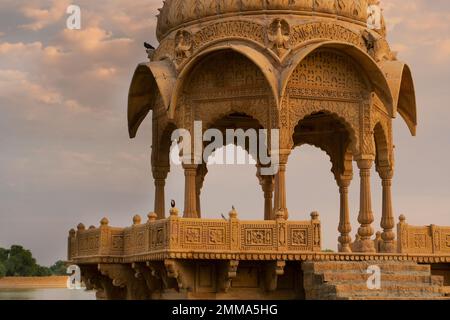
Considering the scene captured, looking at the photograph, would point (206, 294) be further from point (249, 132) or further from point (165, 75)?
point (249, 132)

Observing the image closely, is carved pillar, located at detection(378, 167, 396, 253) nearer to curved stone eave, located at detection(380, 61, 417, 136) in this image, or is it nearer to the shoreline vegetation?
curved stone eave, located at detection(380, 61, 417, 136)

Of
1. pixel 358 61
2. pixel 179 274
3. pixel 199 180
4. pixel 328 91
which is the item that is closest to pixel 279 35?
pixel 328 91

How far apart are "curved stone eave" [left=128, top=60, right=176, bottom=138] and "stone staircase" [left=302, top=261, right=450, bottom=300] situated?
5215 mm

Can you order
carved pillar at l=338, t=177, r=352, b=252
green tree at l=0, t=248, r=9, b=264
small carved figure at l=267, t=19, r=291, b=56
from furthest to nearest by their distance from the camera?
green tree at l=0, t=248, r=9, b=264, carved pillar at l=338, t=177, r=352, b=252, small carved figure at l=267, t=19, r=291, b=56

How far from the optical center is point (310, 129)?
26672mm

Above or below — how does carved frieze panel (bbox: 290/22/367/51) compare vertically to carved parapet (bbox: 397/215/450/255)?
above

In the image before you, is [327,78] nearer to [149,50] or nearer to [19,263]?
[149,50]

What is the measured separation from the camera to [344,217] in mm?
25797

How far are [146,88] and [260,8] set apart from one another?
3715 mm

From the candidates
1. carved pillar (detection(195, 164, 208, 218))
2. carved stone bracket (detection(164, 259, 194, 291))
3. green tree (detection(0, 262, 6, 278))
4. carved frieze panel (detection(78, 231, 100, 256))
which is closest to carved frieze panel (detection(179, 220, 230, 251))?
carved stone bracket (detection(164, 259, 194, 291))

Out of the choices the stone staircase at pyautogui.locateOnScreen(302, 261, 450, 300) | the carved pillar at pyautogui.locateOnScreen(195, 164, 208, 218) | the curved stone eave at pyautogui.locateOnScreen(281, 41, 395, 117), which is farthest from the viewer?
the carved pillar at pyautogui.locateOnScreen(195, 164, 208, 218)

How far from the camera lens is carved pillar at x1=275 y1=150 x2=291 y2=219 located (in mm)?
21266

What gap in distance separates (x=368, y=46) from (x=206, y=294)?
6.78 meters

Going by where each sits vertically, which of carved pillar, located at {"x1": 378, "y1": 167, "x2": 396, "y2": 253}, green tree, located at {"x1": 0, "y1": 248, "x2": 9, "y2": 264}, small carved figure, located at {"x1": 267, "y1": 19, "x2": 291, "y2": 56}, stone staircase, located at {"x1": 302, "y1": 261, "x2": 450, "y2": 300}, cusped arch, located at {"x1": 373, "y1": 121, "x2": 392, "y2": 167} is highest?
green tree, located at {"x1": 0, "y1": 248, "x2": 9, "y2": 264}
